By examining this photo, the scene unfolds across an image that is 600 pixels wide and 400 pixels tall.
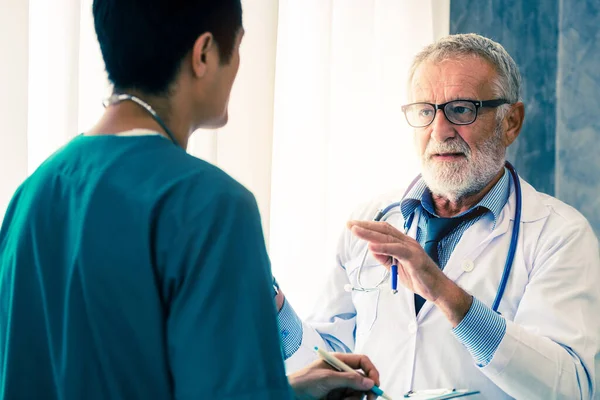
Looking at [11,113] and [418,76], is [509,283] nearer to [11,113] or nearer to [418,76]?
[418,76]

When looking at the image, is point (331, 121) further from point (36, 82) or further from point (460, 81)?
point (36, 82)

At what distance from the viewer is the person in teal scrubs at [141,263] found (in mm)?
777

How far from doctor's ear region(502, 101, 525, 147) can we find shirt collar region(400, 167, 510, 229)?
0.10 m

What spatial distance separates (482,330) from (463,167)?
0.49 metres

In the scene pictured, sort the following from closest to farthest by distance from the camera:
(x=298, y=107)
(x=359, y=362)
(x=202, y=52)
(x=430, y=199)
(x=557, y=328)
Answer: (x=202, y=52) < (x=359, y=362) < (x=557, y=328) < (x=430, y=199) < (x=298, y=107)

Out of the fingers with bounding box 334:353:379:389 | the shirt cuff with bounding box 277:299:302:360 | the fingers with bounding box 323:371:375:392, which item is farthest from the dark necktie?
the fingers with bounding box 323:371:375:392

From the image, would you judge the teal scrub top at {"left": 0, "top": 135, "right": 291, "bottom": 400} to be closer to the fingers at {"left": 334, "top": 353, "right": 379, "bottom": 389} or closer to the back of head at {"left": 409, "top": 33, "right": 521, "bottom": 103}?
the fingers at {"left": 334, "top": 353, "right": 379, "bottom": 389}

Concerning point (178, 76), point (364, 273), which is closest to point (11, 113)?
point (178, 76)

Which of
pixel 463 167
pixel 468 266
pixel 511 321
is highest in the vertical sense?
pixel 463 167

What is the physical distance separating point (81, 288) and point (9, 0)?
1005 millimetres

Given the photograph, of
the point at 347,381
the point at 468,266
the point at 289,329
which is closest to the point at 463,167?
the point at 468,266

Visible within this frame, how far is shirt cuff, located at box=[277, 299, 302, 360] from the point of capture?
1707 millimetres

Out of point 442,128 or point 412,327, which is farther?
point 442,128

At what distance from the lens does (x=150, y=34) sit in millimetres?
854
